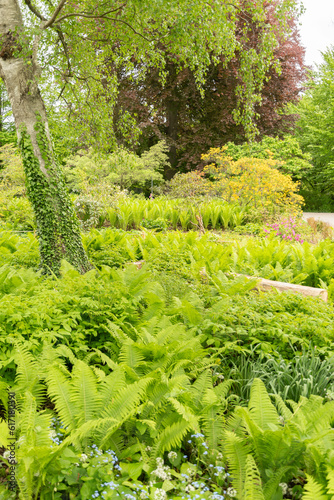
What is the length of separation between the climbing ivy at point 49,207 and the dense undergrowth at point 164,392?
0.51m

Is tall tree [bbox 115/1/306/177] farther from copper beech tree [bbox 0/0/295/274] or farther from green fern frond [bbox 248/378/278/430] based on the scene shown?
green fern frond [bbox 248/378/278/430]

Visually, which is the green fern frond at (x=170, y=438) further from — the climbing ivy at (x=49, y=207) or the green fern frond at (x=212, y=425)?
the climbing ivy at (x=49, y=207)

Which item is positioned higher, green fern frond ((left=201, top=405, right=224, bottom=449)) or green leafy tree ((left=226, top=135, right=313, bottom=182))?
green leafy tree ((left=226, top=135, right=313, bottom=182))

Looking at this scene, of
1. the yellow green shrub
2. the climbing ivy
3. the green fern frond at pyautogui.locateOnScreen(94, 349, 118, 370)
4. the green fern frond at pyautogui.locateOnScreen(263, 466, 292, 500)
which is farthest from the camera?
the yellow green shrub

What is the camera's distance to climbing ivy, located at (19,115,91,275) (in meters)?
4.14

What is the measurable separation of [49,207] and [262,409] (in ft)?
10.6

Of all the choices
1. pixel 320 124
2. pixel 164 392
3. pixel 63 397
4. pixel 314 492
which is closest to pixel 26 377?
pixel 63 397

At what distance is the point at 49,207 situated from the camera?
13.9ft

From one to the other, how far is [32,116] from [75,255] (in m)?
1.67

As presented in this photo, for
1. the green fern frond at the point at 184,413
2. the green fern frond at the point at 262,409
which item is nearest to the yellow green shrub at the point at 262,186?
the green fern frond at the point at 262,409

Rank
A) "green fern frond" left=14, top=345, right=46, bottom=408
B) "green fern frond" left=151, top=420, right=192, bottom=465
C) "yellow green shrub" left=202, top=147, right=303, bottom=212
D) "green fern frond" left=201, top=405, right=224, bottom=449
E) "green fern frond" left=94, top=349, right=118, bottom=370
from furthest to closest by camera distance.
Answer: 1. "yellow green shrub" left=202, top=147, right=303, bottom=212
2. "green fern frond" left=94, top=349, right=118, bottom=370
3. "green fern frond" left=14, top=345, right=46, bottom=408
4. "green fern frond" left=201, top=405, right=224, bottom=449
5. "green fern frond" left=151, top=420, right=192, bottom=465

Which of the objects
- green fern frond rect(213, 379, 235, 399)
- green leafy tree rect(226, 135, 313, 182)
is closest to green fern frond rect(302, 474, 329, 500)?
green fern frond rect(213, 379, 235, 399)

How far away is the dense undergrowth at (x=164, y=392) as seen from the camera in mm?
1703

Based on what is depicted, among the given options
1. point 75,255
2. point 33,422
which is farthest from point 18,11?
point 33,422
